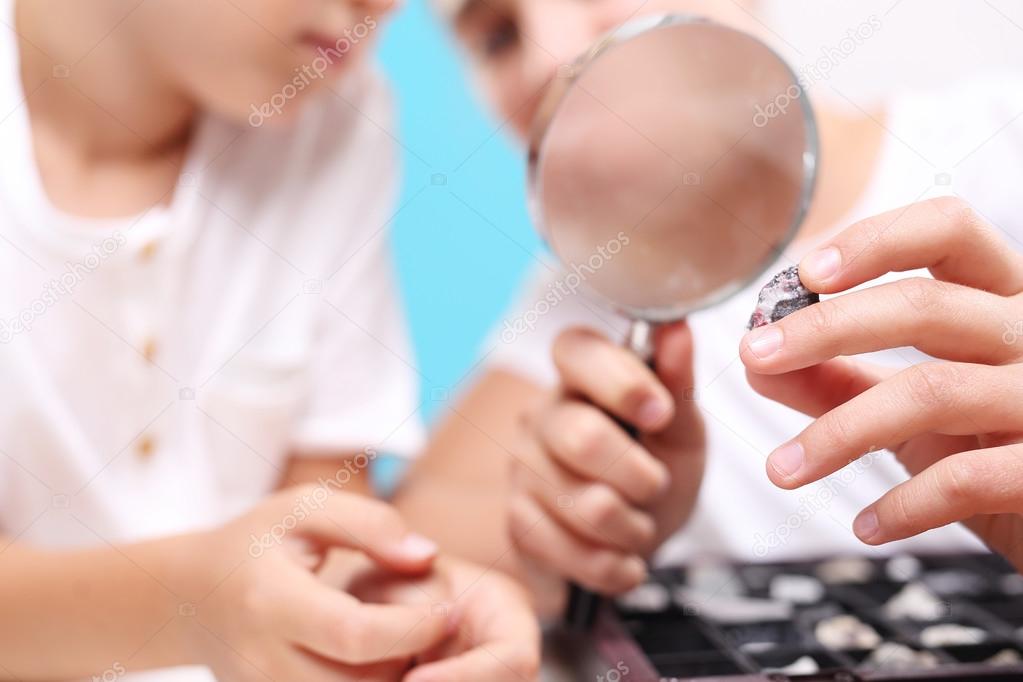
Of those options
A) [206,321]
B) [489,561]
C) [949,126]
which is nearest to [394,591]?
[489,561]

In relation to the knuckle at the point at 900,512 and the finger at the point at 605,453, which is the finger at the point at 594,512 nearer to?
the finger at the point at 605,453

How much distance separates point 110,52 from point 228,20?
0.17m

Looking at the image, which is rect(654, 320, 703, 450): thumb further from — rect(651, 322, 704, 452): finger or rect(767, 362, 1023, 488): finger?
rect(767, 362, 1023, 488): finger

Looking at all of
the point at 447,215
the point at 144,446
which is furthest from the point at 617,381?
the point at 447,215

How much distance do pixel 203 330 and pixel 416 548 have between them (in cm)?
65

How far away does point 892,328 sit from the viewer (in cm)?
63

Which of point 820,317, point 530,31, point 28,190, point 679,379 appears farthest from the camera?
point 530,31

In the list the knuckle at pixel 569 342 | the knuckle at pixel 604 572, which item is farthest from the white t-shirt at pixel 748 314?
the knuckle at pixel 604 572

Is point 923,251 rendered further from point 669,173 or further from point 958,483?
point 669,173

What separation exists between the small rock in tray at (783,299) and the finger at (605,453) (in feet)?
1.04

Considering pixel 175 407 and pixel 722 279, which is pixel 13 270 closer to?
pixel 175 407

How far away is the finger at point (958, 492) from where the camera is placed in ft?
2.02

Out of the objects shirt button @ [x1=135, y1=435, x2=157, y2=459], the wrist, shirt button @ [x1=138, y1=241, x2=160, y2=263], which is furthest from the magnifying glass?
shirt button @ [x1=135, y1=435, x2=157, y2=459]

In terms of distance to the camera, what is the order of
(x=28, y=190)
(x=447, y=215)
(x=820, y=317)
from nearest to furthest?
1. (x=820, y=317)
2. (x=28, y=190)
3. (x=447, y=215)
